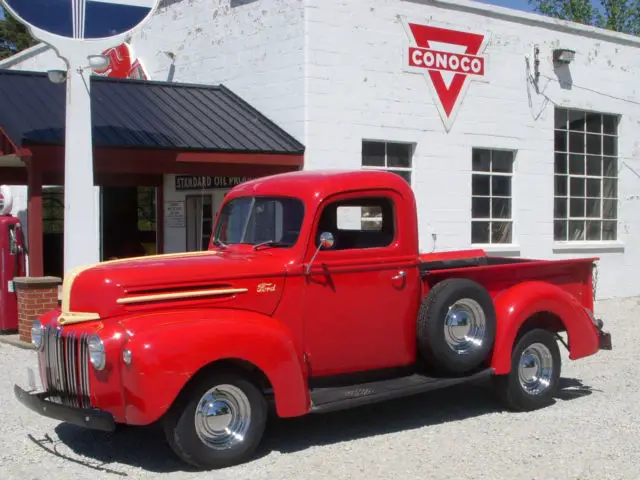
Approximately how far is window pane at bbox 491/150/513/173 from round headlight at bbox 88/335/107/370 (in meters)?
10.2

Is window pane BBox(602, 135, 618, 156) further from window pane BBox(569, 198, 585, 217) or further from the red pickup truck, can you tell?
the red pickup truck

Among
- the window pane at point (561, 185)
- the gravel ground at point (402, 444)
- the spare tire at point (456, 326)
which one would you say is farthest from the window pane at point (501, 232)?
the spare tire at point (456, 326)

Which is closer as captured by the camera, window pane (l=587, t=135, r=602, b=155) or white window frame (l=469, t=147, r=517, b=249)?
white window frame (l=469, t=147, r=517, b=249)

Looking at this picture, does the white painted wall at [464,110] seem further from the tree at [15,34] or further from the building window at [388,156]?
the tree at [15,34]

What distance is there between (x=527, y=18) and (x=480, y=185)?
303 centimetres

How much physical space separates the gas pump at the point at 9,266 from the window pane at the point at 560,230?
908 centimetres

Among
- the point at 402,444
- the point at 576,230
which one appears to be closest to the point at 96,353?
the point at 402,444

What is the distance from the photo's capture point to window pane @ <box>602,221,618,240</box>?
1666 cm

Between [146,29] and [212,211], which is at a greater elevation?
[146,29]

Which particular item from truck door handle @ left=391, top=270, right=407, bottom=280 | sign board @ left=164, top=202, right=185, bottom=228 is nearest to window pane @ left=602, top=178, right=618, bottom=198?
sign board @ left=164, top=202, right=185, bottom=228

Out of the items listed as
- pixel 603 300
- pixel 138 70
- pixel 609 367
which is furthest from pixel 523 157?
pixel 138 70

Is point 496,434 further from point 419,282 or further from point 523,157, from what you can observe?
point 523,157

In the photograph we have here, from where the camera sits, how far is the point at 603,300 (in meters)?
16.2

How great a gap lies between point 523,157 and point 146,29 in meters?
7.05
